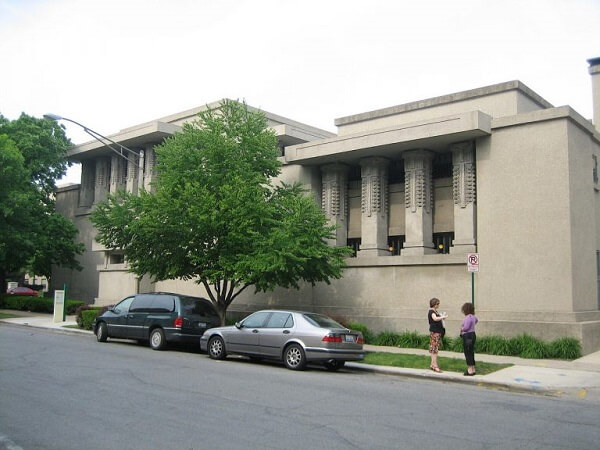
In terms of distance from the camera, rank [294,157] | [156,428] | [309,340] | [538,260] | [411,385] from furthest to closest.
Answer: [294,157]
[538,260]
[309,340]
[411,385]
[156,428]

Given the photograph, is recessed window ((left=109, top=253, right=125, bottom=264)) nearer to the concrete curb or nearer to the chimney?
the concrete curb

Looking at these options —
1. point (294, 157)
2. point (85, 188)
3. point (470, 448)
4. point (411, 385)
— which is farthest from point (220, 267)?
point (85, 188)

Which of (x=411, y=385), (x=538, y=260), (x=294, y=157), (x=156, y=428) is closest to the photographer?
(x=156, y=428)

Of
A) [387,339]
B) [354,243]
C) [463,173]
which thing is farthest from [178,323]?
[463,173]

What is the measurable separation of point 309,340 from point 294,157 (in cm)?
1168

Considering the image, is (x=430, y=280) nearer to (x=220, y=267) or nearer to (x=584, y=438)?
(x=220, y=267)

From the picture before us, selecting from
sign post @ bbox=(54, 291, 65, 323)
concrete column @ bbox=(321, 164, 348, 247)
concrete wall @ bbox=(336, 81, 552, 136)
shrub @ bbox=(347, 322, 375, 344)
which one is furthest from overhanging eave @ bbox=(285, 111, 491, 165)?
sign post @ bbox=(54, 291, 65, 323)

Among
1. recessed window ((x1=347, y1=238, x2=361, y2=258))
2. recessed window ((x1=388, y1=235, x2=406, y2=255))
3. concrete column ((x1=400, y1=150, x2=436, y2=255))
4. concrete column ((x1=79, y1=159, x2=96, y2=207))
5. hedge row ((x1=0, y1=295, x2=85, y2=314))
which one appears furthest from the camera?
concrete column ((x1=79, y1=159, x2=96, y2=207))

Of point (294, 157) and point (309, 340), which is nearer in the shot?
point (309, 340)

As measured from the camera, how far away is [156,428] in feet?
25.1

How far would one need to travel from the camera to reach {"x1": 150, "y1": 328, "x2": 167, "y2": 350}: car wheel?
18170mm

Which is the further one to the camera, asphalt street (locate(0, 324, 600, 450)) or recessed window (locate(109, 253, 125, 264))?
recessed window (locate(109, 253, 125, 264))

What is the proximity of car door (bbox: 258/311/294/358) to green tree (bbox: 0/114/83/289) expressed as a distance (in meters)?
23.7

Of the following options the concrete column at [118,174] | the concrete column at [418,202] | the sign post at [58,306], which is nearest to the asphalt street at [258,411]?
the concrete column at [418,202]
